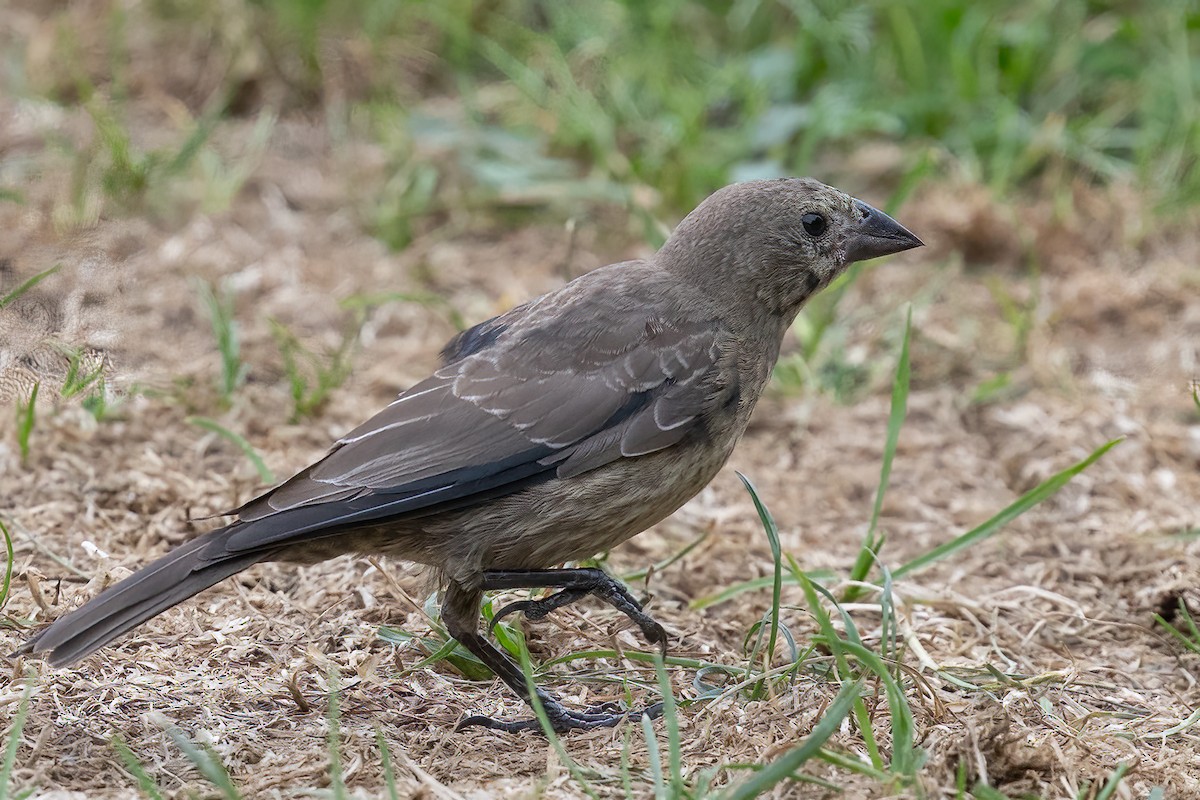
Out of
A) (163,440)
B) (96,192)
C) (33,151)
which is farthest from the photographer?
(33,151)

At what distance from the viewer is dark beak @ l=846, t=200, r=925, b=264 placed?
446 cm

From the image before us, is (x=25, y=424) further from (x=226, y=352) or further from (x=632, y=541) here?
(x=632, y=541)

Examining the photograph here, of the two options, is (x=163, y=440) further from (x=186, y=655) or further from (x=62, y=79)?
(x=62, y=79)

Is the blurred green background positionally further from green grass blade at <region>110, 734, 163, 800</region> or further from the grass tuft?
green grass blade at <region>110, 734, 163, 800</region>

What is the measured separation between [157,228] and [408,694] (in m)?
3.63

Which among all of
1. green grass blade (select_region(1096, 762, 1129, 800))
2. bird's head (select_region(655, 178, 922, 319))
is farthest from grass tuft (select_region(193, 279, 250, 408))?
green grass blade (select_region(1096, 762, 1129, 800))

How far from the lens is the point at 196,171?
713 cm

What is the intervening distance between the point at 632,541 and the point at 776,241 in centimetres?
122

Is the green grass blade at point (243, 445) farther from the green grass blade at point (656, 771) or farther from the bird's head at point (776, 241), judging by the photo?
the green grass blade at point (656, 771)

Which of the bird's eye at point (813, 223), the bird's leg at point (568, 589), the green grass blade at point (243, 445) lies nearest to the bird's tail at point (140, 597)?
the bird's leg at point (568, 589)

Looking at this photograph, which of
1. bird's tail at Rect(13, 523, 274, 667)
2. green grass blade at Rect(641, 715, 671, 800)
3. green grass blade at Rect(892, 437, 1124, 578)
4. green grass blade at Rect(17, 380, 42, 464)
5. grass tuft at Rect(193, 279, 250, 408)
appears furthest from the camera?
grass tuft at Rect(193, 279, 250, 408)

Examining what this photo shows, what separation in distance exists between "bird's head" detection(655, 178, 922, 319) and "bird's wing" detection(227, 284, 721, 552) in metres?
0.25

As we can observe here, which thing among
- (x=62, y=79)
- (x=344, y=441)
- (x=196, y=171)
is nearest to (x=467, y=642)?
(x=344, y=441)

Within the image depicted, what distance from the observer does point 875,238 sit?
4.46m
